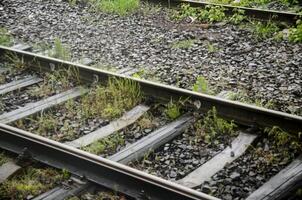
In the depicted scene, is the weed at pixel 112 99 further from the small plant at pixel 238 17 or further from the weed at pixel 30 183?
the small plant at pixel 238 17

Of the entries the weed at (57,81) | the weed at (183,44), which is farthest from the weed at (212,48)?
the weed at (57,81)

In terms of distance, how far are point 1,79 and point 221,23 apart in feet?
14.3

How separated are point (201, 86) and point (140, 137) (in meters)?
1.40

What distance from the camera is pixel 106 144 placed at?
200 inches

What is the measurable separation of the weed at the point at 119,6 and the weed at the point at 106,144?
16.1ft

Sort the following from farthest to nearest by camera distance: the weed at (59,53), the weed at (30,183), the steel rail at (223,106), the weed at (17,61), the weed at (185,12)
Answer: the weed at (185,12) → the weed at (59,53) → the weed at (17,61) → the steel rail at (223,106) → the weed at (30,183)

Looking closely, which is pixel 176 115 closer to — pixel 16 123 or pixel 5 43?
pixel 16 123

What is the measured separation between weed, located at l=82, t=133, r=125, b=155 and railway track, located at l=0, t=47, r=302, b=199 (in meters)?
0.01

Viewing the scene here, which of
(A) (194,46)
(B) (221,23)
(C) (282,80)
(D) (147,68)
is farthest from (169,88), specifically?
(B) (221,23)

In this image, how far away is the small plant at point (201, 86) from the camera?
6.04 metres

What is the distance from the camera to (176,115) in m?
5.53

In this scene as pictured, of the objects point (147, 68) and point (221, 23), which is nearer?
point (147, 68)

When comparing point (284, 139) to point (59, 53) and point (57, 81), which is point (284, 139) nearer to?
point (57, 81)

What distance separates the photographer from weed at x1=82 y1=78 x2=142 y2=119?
572 centimetres
